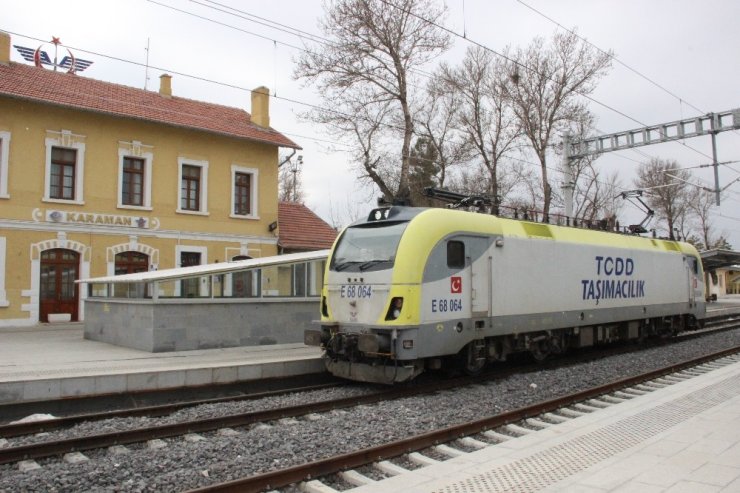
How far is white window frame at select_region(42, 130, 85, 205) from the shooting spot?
1942 cm

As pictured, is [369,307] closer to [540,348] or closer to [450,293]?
[450,293]

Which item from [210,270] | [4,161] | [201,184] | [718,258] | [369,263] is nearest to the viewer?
[369,263]

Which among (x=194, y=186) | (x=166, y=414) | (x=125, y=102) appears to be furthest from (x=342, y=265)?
(x=125, y=102)

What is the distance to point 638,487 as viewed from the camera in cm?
489

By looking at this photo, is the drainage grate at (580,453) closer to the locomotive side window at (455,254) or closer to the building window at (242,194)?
the locomotive side window at (455,254)

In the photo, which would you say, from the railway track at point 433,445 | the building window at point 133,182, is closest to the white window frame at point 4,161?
the building window at point 133,182

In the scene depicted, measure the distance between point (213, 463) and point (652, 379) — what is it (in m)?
8.67

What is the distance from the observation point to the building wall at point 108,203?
18766mm

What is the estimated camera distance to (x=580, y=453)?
236 inches

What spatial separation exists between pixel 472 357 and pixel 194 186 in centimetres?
1567

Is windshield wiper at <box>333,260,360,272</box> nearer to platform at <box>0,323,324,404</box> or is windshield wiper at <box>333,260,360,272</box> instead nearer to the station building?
platform at <box>0,323,324,404</box>

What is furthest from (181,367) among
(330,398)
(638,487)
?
(638,487)

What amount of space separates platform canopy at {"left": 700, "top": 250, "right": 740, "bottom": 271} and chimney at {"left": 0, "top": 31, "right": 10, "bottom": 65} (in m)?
29.9

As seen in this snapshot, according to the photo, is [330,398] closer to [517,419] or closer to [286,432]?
[286,432]
